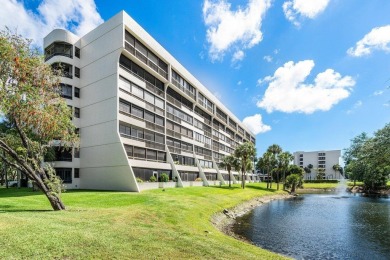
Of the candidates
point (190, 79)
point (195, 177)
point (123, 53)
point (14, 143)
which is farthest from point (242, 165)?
point (14, 143)

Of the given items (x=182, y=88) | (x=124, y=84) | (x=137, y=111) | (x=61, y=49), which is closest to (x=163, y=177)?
(x=137, y=111)

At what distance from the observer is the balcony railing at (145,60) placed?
141 feet

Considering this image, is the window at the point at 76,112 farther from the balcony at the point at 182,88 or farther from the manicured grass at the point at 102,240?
the manicured grass at the point at 102,240

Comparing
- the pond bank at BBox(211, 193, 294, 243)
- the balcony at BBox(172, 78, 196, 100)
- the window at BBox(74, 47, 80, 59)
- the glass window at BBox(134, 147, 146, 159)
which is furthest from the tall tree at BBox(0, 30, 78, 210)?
the balcony at BBox(172, 78, 196, 100)

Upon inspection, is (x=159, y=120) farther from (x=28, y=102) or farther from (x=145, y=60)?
(x=28, y=102)

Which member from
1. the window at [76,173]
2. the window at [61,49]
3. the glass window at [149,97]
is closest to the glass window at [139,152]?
the glass window at [149,97]

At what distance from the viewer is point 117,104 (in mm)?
39938

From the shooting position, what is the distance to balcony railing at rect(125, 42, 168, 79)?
4295 centimetres

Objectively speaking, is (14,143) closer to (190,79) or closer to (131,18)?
(131,18)

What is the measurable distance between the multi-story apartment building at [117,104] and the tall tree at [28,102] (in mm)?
18072

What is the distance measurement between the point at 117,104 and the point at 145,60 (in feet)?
37.6

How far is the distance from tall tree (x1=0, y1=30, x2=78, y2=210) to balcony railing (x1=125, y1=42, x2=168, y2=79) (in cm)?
Result: 2360

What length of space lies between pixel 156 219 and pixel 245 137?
98.5m

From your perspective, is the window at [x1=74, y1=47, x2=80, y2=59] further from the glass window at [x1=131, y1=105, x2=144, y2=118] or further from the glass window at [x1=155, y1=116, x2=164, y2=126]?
the glass window at [x1=155, y1=116, x2=164, y2=126]
